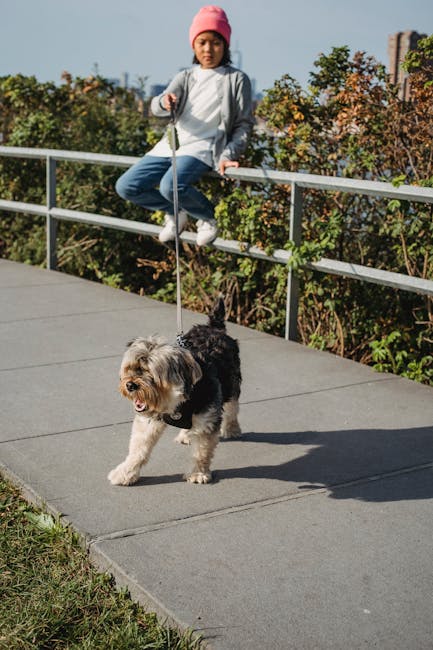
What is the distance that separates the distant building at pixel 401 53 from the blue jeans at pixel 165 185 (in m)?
1.70

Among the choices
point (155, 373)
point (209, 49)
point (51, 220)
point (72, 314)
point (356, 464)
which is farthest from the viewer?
point (51, 220)

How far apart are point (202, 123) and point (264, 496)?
4252 millimetres

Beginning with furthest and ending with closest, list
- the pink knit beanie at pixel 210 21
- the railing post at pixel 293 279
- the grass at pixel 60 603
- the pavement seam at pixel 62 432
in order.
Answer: the pink knit beanie at pixel 210 21 < the railing post at pixel 293 279 < the pavement seam at pixel 62 432 < the grass at pixel 60 603

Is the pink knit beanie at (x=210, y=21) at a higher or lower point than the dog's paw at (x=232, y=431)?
higher

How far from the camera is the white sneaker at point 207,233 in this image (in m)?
7.72

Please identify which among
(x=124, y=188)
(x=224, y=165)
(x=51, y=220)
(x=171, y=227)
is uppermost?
(x=224, y=165)

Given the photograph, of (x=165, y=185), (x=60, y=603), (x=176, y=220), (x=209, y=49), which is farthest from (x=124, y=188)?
(x=60, y=603)

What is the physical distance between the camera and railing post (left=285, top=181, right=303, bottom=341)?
694 cm

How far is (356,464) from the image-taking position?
4.68 m

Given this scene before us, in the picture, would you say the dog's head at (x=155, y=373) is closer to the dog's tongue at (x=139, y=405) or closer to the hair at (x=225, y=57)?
the dog's tongue at (x=139, y=405)

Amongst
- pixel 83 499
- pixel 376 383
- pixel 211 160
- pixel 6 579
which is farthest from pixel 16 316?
pixel 6 579

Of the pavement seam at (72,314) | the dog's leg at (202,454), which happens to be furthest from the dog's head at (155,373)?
the pavement seam at (72,314)

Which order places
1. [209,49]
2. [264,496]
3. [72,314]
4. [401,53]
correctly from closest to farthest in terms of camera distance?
1. [264,496]
2. [209,49]
3. [72,314]
4. [401,53]

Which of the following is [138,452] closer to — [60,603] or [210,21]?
[60,603]
